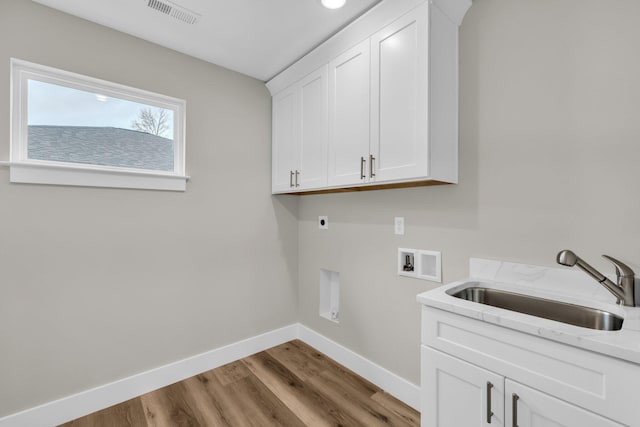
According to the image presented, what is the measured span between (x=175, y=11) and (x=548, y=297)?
106 inches

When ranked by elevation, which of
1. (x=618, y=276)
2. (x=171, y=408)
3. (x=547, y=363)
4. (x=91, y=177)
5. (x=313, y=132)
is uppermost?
(x=313, y=132)

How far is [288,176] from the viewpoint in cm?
262

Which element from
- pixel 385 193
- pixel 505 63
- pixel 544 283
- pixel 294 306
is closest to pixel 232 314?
pixel 294 306

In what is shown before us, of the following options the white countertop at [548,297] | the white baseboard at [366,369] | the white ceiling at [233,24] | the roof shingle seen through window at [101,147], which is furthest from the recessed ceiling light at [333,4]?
the white baseboard at [366,369]

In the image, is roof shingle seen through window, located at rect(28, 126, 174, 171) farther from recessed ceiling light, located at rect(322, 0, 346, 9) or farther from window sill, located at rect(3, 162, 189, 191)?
recessed ceiling light, located at rect(322, 0, 346, 9)

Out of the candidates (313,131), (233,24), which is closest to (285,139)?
(313,131)

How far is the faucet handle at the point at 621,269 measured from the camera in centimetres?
117

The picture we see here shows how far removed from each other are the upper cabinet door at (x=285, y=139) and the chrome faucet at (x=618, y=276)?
1898 mm

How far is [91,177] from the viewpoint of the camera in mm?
1955

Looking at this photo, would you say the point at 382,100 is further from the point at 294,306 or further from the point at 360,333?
the point at 294,306

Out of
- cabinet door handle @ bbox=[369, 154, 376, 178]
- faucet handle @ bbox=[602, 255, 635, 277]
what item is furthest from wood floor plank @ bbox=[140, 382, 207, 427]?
faucet handle @ bbox=[602, 255, 635, 277]

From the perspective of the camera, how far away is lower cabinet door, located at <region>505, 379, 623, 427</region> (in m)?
0.95

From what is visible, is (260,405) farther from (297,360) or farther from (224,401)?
(297,360)

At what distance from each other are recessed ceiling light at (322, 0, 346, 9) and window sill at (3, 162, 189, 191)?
1587 mm
